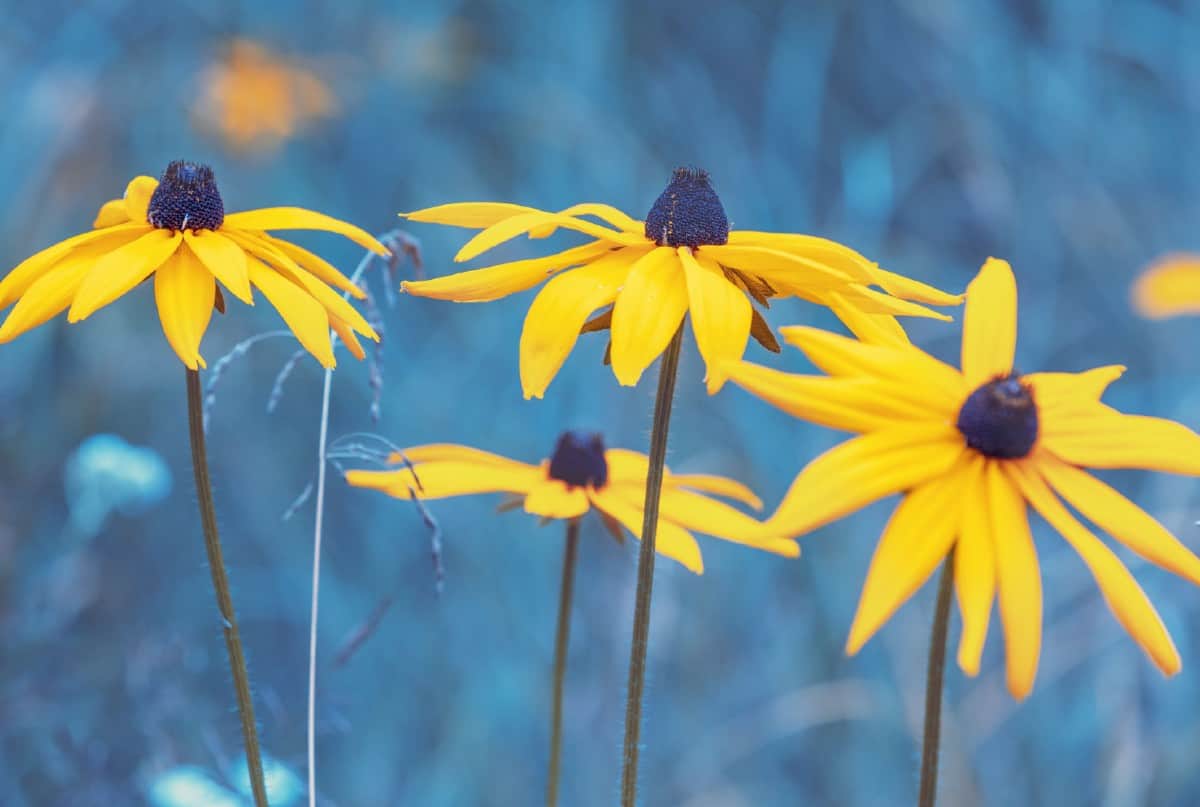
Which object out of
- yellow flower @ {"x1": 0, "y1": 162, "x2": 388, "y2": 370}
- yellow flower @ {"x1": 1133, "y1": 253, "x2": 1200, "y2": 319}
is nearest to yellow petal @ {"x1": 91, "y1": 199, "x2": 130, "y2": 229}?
yellow flower @ {"x1": 0, "y1": 162, "x2": 388, "y2": 370}

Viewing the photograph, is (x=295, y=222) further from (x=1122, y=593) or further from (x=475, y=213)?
(x=1122, y=593)

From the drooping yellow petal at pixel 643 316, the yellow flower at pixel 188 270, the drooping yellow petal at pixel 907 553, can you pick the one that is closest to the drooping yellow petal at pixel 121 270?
the yellow flower at pixel 188 270

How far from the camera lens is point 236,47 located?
2.58 m

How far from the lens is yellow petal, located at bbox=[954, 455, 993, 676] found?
1.75ft

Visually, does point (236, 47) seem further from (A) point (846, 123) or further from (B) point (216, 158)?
(A) point (846, 123)

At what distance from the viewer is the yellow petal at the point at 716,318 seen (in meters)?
0.59

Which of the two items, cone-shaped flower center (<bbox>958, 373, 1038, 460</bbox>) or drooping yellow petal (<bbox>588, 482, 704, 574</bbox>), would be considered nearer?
cone-shaped flower center (<bbox>958, 373, 1038, 460</bbox>)

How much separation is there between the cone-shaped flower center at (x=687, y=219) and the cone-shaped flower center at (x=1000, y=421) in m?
0.16

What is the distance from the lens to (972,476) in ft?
2.00

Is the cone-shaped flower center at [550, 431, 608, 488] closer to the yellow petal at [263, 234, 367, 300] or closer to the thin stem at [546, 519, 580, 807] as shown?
the thin stem at [546, 519, 580, 807]

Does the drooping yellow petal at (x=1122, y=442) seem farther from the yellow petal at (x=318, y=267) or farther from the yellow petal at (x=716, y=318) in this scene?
the yellow petal at (x=318, y=267)

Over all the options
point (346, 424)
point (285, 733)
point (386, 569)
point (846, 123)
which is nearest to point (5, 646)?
point (285, 733)

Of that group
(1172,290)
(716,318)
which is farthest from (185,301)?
(1172,290)

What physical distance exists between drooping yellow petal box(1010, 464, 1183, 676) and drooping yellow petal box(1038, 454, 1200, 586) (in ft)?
0.04
